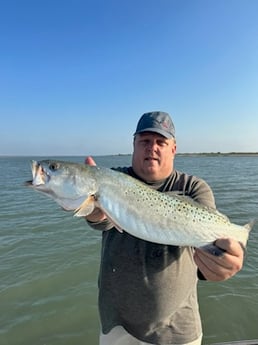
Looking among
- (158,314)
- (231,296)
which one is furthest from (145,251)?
(231,296)

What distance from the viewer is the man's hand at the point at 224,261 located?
2734 millimetres

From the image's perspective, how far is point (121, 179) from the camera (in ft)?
10.2

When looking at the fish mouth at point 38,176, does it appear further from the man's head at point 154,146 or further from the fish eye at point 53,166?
the man's head at point 154,146

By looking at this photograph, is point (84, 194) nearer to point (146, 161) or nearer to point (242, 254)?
point (146, 161)

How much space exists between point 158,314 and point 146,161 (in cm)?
145

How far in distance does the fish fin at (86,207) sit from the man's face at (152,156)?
0.65 metres

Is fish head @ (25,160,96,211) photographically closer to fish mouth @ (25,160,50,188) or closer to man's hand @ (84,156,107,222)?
fish mouth @ (25,160,50,188)

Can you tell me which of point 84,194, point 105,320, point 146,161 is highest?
point 146,161

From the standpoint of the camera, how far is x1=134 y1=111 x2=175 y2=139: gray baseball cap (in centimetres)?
327

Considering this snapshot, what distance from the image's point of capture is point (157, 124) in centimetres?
328

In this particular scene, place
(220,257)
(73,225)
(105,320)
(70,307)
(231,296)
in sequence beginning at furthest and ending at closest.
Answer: (73,225) < (231,296) < (70,307) < (105,320) < (220,257)

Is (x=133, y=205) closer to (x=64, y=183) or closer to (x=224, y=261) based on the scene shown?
(x=64, y=183)

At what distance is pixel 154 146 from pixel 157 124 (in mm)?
224

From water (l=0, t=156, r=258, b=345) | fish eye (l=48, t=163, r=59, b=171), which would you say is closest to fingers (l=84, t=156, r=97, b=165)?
fish eye (l=48, t=163, r=59, b=171)
